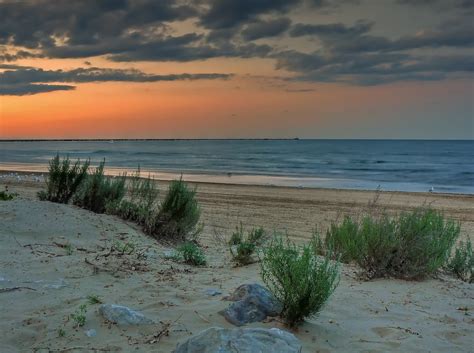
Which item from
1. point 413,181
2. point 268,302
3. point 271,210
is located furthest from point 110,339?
point 413,181

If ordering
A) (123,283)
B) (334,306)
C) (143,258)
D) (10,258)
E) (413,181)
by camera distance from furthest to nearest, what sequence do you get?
(413,181) < (143,258) < (10,258) < (123,283) < (334,306)

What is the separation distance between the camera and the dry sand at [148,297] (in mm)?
3980

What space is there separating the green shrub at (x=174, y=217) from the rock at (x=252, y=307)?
4605 millimetres

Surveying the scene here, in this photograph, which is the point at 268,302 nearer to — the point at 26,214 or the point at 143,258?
the point at 143,258

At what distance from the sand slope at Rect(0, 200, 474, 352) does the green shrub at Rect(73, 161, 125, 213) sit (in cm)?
247

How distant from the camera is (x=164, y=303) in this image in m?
4.71

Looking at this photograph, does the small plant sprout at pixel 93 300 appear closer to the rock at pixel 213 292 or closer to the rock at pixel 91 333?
the rock at pixel 91 333

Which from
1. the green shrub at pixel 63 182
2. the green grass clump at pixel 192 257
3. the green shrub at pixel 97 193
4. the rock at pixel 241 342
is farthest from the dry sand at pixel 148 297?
the green shrub at pixel 63 182

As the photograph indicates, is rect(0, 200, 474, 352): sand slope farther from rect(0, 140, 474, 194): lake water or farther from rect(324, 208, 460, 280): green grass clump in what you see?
rect(0, 140, 474, 194): lake water

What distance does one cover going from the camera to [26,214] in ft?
27.3

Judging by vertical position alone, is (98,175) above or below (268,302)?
above

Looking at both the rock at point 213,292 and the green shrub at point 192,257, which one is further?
the green shrub at point 192,257

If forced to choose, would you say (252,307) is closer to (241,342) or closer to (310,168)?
(241,342)

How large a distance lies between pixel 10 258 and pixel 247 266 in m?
3.00
